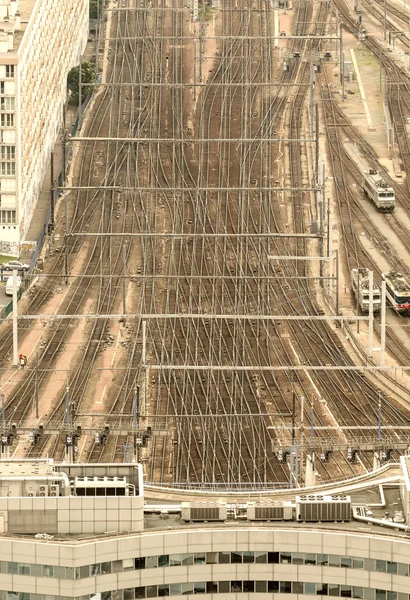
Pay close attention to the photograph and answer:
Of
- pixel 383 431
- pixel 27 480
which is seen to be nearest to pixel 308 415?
pixel 383 431

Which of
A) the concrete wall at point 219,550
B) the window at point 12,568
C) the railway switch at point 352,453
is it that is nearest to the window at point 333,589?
the concrete wall at point 219,550

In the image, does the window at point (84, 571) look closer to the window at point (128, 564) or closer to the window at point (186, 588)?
the window at point (128, 564)

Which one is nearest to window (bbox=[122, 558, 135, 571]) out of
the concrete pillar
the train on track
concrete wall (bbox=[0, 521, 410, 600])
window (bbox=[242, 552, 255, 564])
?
concrete wall (bbox=[0, 521, 410, 600])


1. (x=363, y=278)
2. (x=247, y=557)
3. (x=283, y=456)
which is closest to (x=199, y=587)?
(x=247, y=557)

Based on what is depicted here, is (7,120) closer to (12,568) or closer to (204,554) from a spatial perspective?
(204,554)

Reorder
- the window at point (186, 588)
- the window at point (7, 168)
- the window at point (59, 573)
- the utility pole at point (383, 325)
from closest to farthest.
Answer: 1. the window at point (59, 573)
2. the window at point (186, 588)
3. the utility pole at point (383, 325)
4. the window at point (7, 168)

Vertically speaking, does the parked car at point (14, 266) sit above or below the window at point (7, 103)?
below

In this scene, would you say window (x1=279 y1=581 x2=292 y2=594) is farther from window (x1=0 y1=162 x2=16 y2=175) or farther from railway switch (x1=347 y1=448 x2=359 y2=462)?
window (x1=0 y1=162 x2=16 y2=175)
